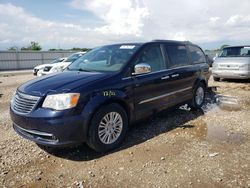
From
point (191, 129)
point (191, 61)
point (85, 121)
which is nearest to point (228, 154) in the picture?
point (191, 129)

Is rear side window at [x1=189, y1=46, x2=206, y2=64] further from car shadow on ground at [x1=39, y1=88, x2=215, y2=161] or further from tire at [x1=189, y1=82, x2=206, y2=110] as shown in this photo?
car shadow on ground at [x1=39, y1=88, x2=215, y2=161]

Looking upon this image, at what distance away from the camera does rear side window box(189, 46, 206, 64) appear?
247 inches

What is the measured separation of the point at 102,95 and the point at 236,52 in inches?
382

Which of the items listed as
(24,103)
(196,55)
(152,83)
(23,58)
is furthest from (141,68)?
(23,58)

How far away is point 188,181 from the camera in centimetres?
318

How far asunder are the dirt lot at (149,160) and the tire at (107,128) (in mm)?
160

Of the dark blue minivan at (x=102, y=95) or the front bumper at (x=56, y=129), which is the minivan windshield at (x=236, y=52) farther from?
the front bumper at (x=56, y=129)

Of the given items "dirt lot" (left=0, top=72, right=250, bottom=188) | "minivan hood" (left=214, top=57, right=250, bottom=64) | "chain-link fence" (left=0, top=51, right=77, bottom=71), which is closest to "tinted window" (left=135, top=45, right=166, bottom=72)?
"dirt lot" (left=0, top=72, right=250, bottom=188)

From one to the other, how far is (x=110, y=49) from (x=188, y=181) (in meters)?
2.96

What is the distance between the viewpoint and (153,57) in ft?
16.1

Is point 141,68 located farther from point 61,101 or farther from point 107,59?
point 61,101

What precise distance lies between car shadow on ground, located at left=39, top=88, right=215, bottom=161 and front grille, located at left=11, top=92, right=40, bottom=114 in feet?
2.76

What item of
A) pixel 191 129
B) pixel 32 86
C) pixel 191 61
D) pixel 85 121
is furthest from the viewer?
pixel 191 61

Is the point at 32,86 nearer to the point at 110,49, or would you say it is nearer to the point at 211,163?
the point at 110,49
